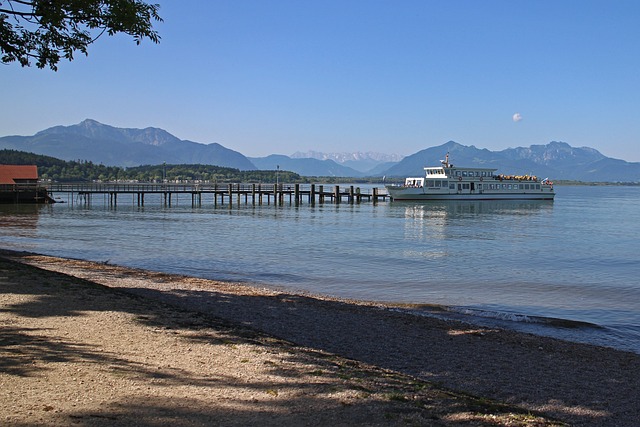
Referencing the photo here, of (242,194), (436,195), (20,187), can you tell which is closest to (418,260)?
(20,187)

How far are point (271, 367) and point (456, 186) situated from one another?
81.0 m

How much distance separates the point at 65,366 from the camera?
20.9 ft

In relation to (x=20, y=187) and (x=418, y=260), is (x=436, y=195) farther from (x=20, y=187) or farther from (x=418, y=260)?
(x=418, y=260)

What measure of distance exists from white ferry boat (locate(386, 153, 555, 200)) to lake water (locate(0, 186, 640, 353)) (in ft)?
123

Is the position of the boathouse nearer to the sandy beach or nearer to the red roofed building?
the red roofed building

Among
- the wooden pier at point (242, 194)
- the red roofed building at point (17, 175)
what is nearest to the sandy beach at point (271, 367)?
the wooden pier at point (242, 194)

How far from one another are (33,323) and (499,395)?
265 inches

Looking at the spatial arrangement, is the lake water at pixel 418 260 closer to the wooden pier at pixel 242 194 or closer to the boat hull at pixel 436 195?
the wooden pier at pixel 242 194

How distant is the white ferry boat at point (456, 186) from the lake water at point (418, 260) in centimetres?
3753

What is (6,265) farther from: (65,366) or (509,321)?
(509,321)

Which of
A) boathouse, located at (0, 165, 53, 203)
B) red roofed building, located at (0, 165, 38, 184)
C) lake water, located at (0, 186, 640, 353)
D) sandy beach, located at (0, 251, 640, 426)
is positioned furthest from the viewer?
red roofed building, located at (0, 165, 38, 184)

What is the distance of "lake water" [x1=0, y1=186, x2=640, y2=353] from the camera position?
→ 50.1ft

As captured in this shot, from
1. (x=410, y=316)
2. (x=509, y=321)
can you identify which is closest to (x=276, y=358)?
(x=410, y=316)

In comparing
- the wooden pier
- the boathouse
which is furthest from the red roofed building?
the wooden pier
